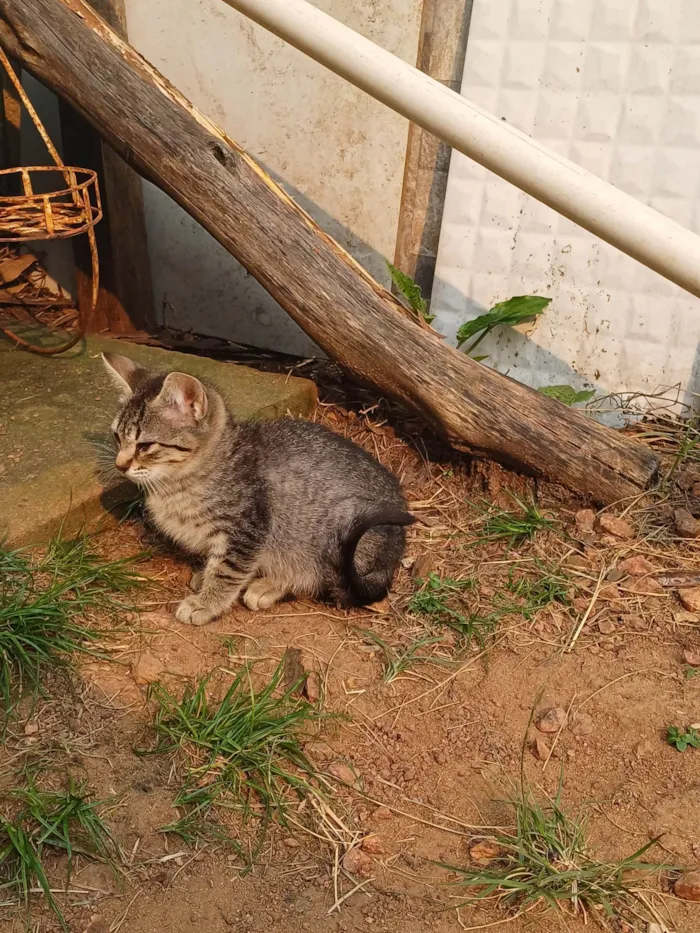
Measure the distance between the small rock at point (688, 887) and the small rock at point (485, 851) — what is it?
485mm

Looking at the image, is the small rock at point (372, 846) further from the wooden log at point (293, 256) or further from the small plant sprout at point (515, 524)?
the wooden log at point (293, 256)

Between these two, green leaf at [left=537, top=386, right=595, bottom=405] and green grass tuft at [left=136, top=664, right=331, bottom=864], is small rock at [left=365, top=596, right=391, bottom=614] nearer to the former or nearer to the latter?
green grass tuft at [left=136, top=664, right=331, bottom=864]

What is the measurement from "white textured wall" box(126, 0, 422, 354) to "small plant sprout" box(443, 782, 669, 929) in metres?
3.27

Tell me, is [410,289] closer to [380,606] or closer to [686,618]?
[380,606]

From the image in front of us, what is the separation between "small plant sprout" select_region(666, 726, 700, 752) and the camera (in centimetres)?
278

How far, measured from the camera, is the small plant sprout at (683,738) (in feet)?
9.12

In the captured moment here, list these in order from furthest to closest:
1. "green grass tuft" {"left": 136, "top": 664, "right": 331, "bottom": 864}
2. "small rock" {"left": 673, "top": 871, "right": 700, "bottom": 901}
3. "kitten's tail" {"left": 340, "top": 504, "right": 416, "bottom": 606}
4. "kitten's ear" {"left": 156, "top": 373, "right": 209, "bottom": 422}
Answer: "kitten's tail" {"left": 340, "top": 504, "right": 416, "bottom": 606} → "kitten's ear" {"left": 156, "top": 373, "right": 209, "bottom": 422} → "green grass tuft" {"left": 136, "top": 664, "right": 331, "bottom": 864} → "small rock" {"left": 673, "top": 871, "right": 700, "bottom": 901}

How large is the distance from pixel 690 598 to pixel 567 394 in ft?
4.61

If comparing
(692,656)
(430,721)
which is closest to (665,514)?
(692,656)

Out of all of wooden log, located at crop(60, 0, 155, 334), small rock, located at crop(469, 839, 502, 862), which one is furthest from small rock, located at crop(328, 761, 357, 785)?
wooden log, located at crop(60, 0, 155, 334)

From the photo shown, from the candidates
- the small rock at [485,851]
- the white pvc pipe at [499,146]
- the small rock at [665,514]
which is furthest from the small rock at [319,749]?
the white pvc pipe at [499,146]

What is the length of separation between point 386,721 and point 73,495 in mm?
1633

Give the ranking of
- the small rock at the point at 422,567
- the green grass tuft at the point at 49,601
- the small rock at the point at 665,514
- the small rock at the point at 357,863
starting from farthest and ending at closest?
the small rock at the point at 665,514, the small rock at the point at 422,567, the green grass tuft at the point at 49,601, the small rock at the point at 357,863

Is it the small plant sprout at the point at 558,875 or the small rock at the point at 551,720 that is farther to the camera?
the small rock at the point at 551,720
